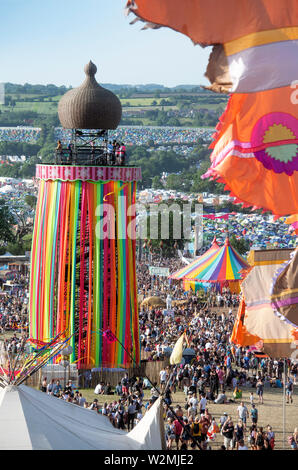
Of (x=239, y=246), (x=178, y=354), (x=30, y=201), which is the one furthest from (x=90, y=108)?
(x=30, y=201)

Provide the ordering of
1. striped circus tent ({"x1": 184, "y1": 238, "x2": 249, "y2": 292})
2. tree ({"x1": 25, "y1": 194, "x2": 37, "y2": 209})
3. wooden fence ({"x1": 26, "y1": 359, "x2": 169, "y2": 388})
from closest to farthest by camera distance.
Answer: wooden fence ({"x1": 26, "y1": 359, "x2": 169, "y2": 388}) < striped circus tent ({"x1": 184, "y1": 238, "x2": 249, "y2": 292}) < tree ({"x1": 25, "y1": 194, "x2": 37, "y2": 209})

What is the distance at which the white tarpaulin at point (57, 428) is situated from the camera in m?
10.1

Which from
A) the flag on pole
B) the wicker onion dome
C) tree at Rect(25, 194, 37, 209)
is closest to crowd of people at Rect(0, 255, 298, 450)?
the flag on pole

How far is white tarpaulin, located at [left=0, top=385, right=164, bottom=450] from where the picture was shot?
10.1m

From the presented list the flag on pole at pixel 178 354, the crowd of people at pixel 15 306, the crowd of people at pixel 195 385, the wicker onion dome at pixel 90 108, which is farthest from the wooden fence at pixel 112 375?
the flag on pole at pixel 178 354

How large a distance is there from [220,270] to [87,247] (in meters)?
10.9

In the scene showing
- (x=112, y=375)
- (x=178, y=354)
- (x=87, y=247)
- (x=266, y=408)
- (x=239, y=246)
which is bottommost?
(x=266, y=408)

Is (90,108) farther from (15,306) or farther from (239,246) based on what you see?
(239,246)

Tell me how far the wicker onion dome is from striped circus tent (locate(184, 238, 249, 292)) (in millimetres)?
10054

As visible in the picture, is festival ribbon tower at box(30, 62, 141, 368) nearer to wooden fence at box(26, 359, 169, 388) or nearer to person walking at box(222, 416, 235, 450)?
wooden fence at box(26, 359, 169, 388)

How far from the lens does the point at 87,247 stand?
853 inches

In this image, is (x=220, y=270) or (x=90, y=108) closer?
(x=90, y=108)

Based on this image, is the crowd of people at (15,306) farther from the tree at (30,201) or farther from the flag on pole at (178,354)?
the tree at (30,201)

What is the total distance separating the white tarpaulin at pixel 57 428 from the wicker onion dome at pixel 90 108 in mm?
11339
